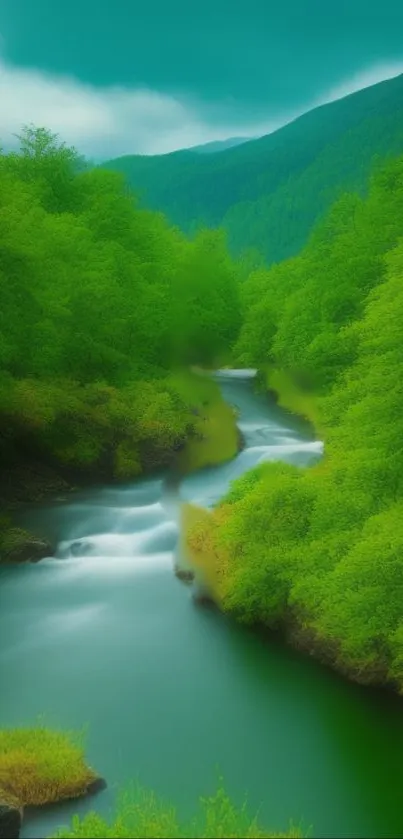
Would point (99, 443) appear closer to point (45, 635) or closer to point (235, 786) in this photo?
point (45, 635)

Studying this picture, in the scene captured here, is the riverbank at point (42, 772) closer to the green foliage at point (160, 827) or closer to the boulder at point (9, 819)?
the boulder at point (9, 819)

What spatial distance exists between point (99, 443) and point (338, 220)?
20866 mm

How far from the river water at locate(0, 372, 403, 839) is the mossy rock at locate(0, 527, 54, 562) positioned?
439mm

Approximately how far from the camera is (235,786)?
527 inches

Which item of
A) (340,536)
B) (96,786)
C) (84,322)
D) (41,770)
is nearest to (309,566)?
(340,536)

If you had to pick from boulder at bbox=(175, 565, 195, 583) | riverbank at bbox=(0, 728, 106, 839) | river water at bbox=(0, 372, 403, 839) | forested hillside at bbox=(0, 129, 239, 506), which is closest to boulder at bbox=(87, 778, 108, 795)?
riverbank at bbox=(0, 728, 106, 839)

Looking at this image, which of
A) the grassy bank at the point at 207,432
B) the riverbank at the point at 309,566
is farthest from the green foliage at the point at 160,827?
the grassy bank at the point at 207,432

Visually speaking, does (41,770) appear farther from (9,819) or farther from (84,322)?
(84,322)

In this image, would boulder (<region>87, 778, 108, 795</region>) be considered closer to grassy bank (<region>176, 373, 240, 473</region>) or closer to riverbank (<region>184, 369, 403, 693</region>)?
riverbank (<region>184, 369, 403, 693</region>)

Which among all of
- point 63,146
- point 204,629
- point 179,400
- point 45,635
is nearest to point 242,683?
point 204,629

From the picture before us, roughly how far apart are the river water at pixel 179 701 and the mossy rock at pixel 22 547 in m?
0.44

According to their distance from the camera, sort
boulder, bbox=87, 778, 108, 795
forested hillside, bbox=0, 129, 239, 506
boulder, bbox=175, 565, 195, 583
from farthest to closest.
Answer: forested hillside, bbox=0, 129, 239, 506 → boulder, bbox=175, 565, 195, 583 → boulder, bbox=87, 778, 108, 795

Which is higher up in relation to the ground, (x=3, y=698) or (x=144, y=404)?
(x=144, y=404)

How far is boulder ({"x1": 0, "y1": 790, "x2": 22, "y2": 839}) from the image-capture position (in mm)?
11320
